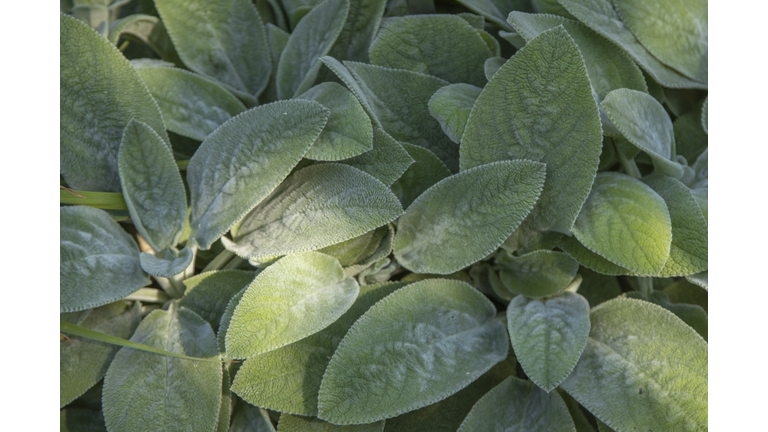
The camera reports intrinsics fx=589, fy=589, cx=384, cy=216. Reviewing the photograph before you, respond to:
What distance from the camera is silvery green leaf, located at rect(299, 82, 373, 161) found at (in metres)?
0.72

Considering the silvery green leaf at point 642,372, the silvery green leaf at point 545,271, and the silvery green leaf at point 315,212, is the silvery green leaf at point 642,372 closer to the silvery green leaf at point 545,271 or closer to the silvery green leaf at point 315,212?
the silvery green leaf at point 545,271

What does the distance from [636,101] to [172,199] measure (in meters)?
0.63

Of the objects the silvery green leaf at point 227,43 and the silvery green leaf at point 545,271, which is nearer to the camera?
the silvery green leaf at point 545,271

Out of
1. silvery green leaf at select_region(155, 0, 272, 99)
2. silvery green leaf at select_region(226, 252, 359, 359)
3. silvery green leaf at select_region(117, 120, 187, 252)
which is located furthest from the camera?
silvery green leaf at select_region(155, 0, 272, 99)

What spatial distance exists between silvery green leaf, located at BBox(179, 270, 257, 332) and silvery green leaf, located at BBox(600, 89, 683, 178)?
52 centimetres

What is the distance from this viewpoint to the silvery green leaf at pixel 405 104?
0.81 m

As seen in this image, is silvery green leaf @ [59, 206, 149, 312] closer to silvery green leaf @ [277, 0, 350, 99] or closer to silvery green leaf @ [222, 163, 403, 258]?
silvery green leaf @ [222, 163, 403, 258]

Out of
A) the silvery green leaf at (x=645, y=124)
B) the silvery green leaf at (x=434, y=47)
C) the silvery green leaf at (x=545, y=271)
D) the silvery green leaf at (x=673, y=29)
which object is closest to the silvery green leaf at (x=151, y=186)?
the silvery green leaf at (x=434, y=47)

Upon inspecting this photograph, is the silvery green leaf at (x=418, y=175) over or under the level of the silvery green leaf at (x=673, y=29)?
under

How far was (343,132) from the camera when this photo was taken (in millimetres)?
741

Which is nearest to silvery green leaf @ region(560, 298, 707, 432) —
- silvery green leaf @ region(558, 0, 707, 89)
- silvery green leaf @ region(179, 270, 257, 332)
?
silvery green leaf @ region(558, 0, 707, 89)

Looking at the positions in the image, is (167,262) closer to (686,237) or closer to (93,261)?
(93,261)

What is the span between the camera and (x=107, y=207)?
81cm

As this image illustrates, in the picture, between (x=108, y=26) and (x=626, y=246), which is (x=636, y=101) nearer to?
(x=626, y=246)
